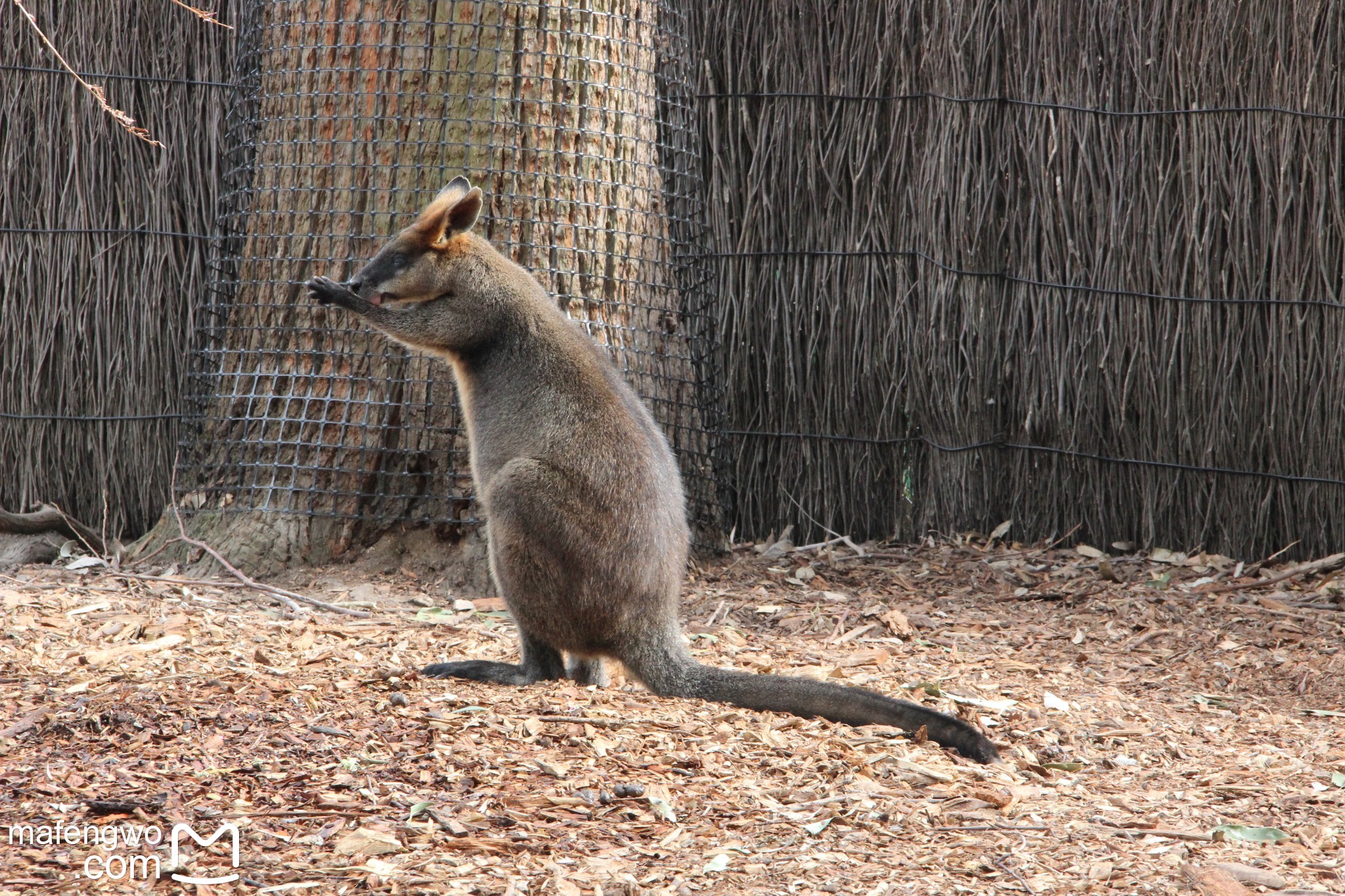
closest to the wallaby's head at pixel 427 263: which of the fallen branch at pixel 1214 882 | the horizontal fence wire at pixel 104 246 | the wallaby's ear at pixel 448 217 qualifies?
the wallaby's ear at pixel 448 217

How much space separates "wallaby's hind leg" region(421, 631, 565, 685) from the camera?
15.2ft

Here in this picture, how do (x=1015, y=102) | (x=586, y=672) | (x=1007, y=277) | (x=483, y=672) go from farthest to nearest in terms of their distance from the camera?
(x=1007, y=277), (x=1015, y=102), (x=586, y=672), (x=483, y=672)

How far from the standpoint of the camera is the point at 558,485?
14.9 ft

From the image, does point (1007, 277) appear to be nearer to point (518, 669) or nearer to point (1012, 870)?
point (518, 669)

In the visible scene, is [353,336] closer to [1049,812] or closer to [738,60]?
[738,60]

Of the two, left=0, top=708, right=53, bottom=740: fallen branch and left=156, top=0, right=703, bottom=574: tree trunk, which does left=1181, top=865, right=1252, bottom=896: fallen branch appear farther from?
left=156, top=0, right=703, bottom=574: tree trunk

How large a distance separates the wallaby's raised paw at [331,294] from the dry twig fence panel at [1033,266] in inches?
126

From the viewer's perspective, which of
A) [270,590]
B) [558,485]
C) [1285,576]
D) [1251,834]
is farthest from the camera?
[1285,576]

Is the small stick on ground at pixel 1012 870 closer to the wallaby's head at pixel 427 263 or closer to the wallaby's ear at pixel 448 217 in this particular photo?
the wallaby's head at pixel 427 263

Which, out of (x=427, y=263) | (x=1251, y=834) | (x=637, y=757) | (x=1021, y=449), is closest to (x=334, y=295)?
(x=427, y=263)

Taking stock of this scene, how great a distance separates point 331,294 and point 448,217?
0.55 metres

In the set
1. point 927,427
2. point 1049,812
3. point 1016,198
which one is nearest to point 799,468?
point 927,427

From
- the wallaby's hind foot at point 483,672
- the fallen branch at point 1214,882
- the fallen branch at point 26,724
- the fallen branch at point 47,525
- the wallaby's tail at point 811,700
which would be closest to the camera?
the fallen branch at point 1214,882

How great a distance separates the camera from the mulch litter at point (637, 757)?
123 inches
